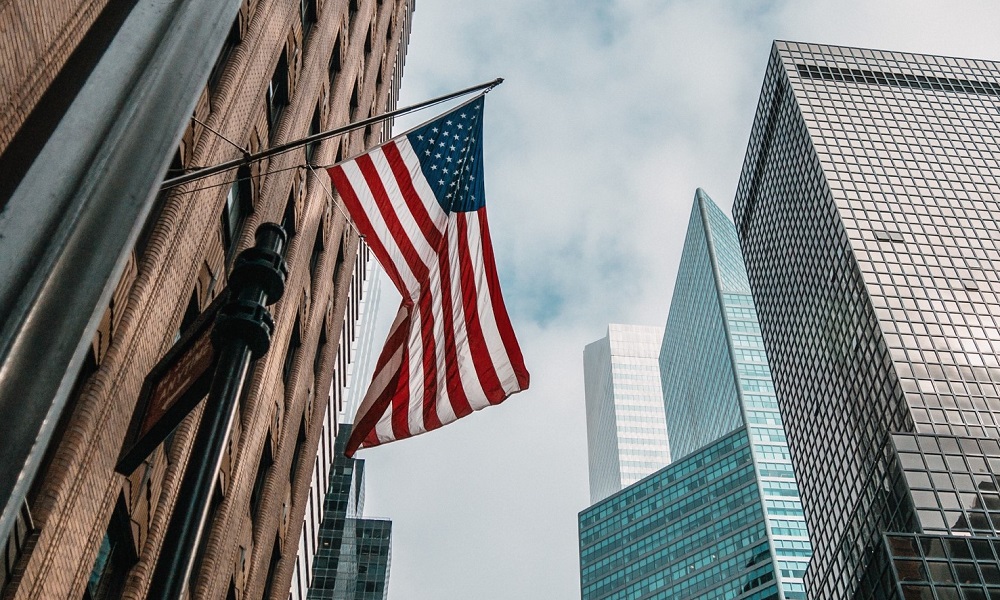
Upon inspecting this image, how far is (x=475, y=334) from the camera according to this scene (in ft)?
44.7

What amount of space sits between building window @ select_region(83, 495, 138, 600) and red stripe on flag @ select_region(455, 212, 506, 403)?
5164mm

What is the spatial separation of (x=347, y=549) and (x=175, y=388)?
114672 mm

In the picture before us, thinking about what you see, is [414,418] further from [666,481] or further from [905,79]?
[666,481]

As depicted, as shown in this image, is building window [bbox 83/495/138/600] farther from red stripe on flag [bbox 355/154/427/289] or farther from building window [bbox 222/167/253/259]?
building window [bbox 222/167/253/259]

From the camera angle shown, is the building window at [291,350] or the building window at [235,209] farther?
the building window at [291,350]

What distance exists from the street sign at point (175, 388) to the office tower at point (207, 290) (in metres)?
0.63

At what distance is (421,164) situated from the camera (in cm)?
1409

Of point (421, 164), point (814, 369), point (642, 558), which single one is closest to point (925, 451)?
point (814, 369)

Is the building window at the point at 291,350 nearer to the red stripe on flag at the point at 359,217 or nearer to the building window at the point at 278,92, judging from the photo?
the building window at the point at 278,92

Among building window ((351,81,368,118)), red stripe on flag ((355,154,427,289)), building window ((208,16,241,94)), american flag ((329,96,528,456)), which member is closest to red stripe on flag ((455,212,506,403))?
american flag ((329,96,528,456))

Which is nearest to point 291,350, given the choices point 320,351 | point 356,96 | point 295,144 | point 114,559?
point 320,351

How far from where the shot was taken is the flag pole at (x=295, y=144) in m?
7.90

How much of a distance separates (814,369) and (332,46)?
76902 mm

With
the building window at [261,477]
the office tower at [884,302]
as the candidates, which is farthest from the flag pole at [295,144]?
the office tower at [884,302]
